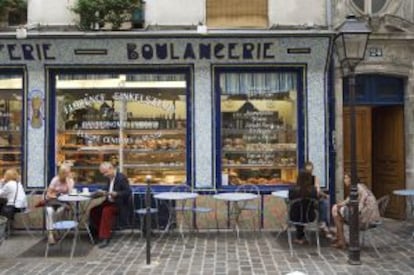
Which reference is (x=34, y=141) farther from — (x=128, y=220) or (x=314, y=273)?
(x=314, y=273)

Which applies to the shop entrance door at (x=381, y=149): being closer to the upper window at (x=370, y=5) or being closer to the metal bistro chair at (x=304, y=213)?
the upper window at (x=370, y=5)

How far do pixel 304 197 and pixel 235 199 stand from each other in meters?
1.24

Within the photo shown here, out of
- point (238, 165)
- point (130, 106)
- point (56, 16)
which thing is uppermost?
point (56, 16)

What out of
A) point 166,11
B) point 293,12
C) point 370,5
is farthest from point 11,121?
point 370,5

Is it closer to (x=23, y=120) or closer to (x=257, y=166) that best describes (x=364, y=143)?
(x=257, y=166)

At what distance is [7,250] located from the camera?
945 cm

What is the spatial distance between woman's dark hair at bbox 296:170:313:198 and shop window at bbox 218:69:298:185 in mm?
1844

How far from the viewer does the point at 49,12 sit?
11203mm

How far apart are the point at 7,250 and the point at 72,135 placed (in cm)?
273

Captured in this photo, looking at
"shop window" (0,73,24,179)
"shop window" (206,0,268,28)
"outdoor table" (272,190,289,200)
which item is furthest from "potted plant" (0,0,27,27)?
"outdoor table" (272,190,289,200)

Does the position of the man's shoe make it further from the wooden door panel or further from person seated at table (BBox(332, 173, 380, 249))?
the wooden door panel

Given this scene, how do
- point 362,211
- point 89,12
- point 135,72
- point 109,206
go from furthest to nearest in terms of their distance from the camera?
point 135,72 → point 89,12 → point 109,206 → point 362,211

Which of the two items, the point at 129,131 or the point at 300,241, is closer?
the point at 300,241

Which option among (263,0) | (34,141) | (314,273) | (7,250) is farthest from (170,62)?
(314,273)
